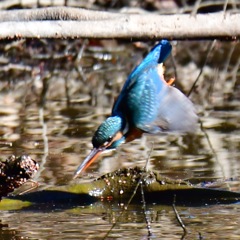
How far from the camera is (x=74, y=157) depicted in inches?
254

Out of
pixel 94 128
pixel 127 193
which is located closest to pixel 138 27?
pixel 127 193

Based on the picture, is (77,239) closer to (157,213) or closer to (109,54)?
(157,213)

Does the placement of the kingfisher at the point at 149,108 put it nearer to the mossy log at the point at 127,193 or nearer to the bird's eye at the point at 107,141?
the bird's eye at the point at 107,141

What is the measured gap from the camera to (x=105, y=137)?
5258mm

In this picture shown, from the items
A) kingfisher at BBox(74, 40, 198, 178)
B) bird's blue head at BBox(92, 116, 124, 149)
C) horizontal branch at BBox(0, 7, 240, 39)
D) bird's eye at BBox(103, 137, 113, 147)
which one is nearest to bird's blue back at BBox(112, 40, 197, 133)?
kingfisher at BBox(74, 40, 198, 178)

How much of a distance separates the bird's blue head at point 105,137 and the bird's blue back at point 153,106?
0.15 meters

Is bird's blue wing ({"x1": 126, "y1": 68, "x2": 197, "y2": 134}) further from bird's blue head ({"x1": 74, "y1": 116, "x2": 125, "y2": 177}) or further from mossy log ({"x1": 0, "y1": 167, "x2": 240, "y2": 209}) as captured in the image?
mossy log ({"x1": 0, "y1": 167, "x2": 240, "y2": 209})

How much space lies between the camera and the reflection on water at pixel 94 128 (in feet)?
15.0

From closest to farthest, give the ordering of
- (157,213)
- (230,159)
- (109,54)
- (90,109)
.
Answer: (157,213)
(230,159)
(90,109)
(109,54)

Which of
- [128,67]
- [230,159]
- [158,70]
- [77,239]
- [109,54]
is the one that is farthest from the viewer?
[109,54]

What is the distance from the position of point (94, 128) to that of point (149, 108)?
206cm

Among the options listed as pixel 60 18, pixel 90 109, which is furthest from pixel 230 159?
pixel 90 109

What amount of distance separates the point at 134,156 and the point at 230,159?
708mm

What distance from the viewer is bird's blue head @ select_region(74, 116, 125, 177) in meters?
5.26
